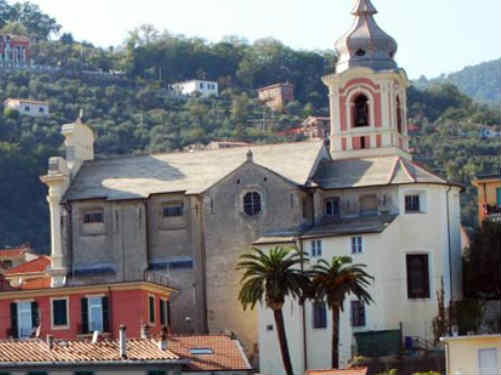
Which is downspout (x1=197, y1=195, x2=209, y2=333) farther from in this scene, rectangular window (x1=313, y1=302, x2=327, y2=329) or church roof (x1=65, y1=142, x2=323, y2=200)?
rectangular window (x1=313, y1=302, x2=327, y2=329)

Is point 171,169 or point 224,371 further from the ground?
point 171,169

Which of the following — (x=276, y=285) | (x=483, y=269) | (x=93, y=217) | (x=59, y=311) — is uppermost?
(x=93, y=217)

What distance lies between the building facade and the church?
8cm

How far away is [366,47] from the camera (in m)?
117

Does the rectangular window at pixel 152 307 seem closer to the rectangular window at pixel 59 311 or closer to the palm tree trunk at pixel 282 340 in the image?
the rectangular window at pixel 59 311

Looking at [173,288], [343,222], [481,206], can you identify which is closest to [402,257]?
[343,222]

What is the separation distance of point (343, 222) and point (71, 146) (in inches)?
677

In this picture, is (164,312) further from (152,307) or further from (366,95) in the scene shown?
(366,95)

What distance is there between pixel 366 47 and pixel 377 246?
1986 cm

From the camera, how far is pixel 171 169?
111m

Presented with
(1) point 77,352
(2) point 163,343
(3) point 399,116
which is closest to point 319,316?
(3) point 399,116

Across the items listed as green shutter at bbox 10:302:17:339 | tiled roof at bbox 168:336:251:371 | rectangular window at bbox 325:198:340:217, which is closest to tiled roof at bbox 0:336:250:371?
tiled roof at bbox 168:336:251:371

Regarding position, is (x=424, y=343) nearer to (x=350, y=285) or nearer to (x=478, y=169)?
(x=350, y=285)

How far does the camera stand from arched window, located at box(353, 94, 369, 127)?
382ft
